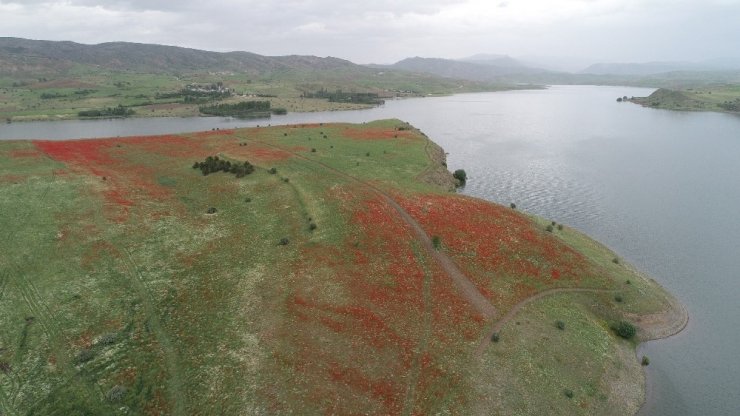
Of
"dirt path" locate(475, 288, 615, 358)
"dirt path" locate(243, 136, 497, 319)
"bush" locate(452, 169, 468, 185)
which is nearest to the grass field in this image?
"dirt path" locate(475, 288, 615, 358)

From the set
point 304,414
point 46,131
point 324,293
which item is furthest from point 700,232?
point 46,131

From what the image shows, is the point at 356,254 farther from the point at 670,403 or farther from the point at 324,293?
the point at 670,403

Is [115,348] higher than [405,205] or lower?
lower

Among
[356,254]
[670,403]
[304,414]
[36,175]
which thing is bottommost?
[670,403]

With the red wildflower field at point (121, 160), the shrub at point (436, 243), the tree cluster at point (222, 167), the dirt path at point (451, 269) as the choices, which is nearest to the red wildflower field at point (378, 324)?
the dirt path at point (451, 269)

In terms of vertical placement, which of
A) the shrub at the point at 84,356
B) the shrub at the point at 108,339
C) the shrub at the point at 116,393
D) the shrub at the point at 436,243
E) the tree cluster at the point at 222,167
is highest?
the tree cluster at the point at 222,167

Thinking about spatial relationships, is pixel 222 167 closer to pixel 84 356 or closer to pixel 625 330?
pixel 84 356

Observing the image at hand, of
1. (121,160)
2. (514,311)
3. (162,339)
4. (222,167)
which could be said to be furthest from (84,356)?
(121,160)

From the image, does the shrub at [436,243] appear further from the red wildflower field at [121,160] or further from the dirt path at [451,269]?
the red wildflower field at [121,160]
